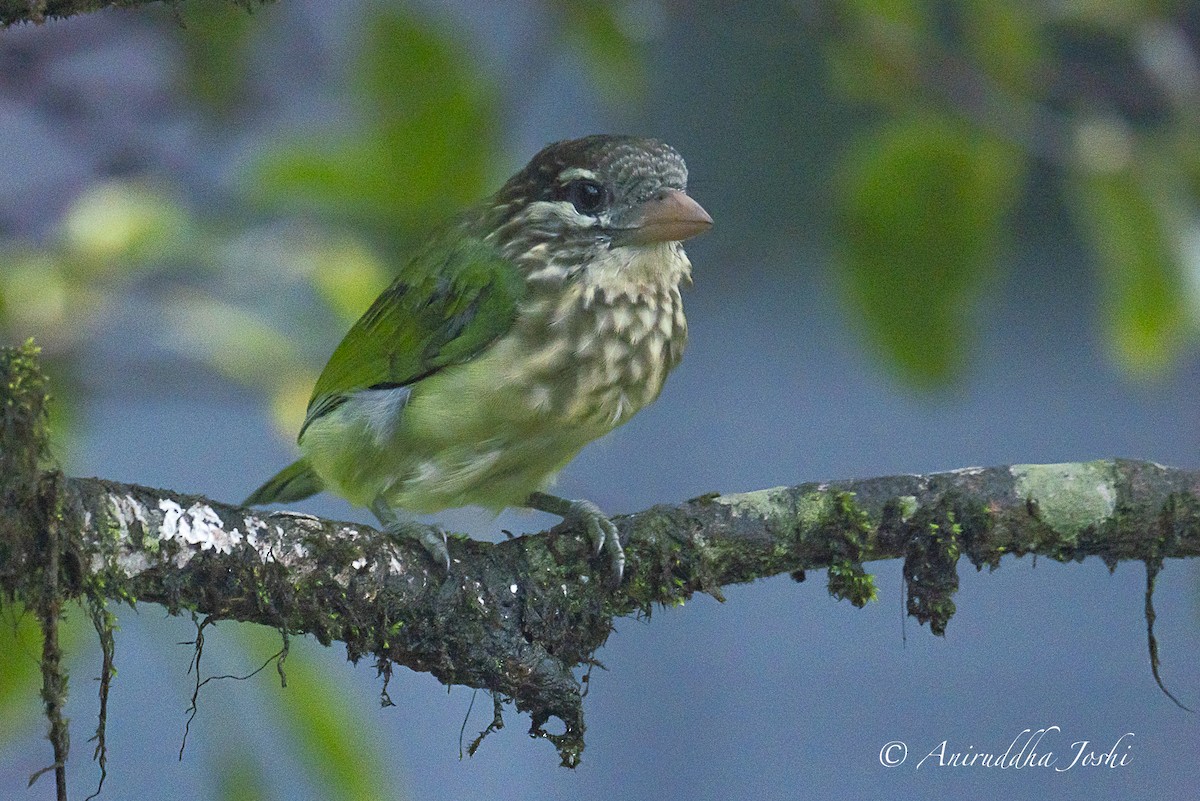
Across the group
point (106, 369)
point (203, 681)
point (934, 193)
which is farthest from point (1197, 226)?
point (106, 369)

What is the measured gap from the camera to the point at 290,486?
3.14 meters

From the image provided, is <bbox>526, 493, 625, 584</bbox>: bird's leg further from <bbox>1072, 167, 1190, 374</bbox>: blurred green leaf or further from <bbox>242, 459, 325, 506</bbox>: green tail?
<bbox>1072, 167, 1190, 374</bbox>: blurred green leaf

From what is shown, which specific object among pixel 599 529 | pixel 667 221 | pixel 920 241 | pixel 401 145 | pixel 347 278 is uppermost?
pixel 401 145

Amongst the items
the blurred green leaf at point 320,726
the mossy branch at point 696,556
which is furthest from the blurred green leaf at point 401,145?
the blurred green leaf at point 320,726

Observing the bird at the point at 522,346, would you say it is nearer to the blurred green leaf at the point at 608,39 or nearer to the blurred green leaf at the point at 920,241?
the blurred green leaf at the point at 608,39

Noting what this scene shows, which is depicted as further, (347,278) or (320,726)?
(347,278)

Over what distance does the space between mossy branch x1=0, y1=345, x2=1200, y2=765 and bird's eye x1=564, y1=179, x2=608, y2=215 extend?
0.81m

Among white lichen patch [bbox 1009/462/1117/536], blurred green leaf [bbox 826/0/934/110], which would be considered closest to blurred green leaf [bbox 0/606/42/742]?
white lichen patch [bbox 1009/462/1117/536]

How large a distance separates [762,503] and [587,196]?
0.94m

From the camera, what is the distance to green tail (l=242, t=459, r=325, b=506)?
10.1ft

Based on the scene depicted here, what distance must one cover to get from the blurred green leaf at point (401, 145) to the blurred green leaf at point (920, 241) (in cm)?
77

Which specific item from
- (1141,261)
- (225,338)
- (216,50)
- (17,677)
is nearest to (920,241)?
(1141,261)

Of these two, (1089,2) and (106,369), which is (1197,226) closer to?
(1089,2)

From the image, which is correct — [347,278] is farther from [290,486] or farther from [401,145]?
[290,486]
